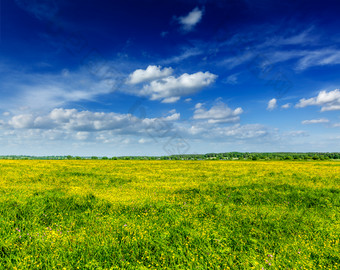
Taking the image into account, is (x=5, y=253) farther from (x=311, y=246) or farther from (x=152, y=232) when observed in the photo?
(x=311, y=246)

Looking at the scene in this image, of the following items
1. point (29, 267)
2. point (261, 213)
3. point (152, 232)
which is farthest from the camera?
point (261, 213)

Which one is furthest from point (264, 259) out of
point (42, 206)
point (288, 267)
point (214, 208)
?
point (42, 206)

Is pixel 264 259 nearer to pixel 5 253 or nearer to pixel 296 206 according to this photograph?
pixel 296 206

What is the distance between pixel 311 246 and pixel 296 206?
4789 millimetres

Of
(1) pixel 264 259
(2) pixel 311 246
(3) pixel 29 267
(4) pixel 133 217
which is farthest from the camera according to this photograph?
(4) pixel 133 217

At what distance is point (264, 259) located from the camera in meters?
5.21

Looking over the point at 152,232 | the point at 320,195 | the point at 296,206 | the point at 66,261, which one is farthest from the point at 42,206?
the point at 320,195

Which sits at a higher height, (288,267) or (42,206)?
(42,206)

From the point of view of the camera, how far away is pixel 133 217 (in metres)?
8.03

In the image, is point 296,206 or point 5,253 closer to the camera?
point 5,253

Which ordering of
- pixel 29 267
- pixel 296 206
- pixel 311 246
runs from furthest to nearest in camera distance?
pixel 296 206
pixel 311 246
pixel 29 267

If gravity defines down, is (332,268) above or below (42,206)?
below

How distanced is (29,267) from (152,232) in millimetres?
3344

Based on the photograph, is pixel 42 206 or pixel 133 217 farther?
pixel 42 206
